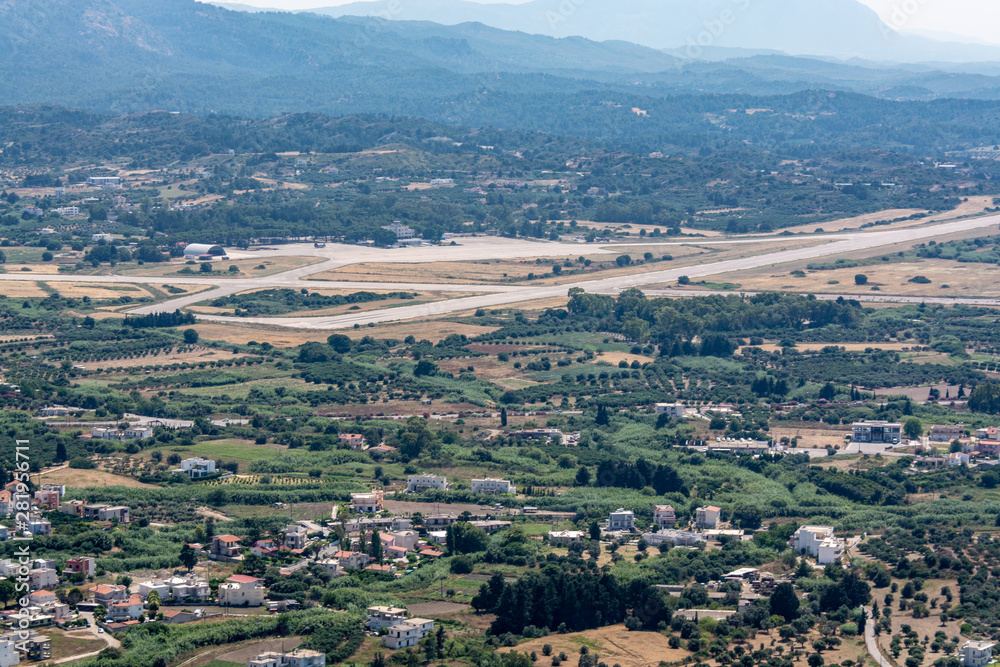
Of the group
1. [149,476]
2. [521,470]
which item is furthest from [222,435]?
[521,470]

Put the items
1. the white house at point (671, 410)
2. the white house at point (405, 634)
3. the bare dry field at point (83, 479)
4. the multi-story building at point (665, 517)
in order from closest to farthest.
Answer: the white house at point (405, 634), the multi-story building at point (665, 517), the bare dry field at point (83, 479), the white house at point (671, 410)

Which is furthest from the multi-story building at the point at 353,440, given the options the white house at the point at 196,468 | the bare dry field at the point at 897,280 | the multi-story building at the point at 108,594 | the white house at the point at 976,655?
the bare dry field at the point at 897,280

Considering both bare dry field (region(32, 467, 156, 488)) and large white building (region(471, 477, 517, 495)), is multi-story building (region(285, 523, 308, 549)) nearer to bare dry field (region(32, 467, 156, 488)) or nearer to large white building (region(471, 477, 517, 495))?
bare dry field (region(32, 467, 156, 488))

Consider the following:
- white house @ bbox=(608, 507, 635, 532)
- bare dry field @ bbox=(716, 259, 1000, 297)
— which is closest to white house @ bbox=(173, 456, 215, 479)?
white house @ bbox=(608, 507, 635, 532)

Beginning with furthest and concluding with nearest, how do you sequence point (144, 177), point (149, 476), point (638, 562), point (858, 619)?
1. point (144, 177)
2. point (149, 476)
3. point (638, 562)
4. point (858, 619)

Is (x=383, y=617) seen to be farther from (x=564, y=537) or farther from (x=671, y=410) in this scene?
(x=671, y=410)

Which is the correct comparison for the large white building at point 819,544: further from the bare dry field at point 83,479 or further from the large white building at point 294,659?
the bare dry field at point 83,479

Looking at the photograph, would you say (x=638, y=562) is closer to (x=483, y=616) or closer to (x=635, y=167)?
(x=483, y=616)
